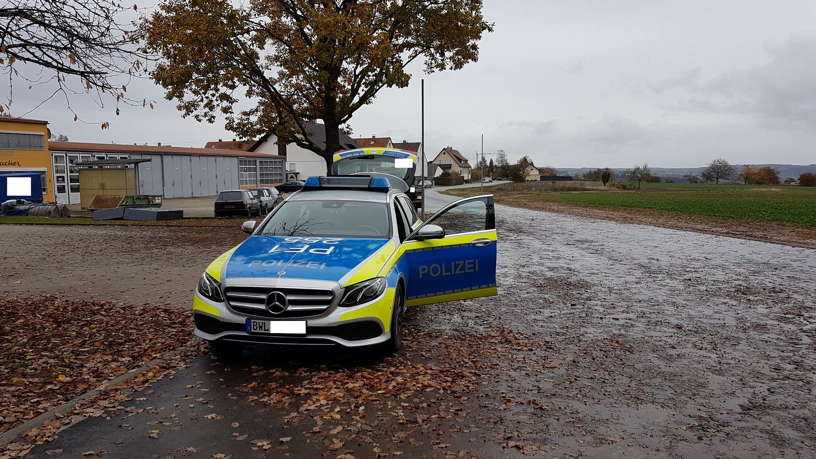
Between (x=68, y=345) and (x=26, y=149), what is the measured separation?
134 feet

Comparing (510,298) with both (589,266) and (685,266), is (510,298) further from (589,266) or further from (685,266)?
(685,266)

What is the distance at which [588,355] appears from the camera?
6383 millimetres

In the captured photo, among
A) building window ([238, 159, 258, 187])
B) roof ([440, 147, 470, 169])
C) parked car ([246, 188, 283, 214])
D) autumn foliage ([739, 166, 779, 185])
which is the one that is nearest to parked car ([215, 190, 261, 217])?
parked car ([246, 188, 283, 214])

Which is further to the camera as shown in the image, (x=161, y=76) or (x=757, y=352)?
(x=161, y=76)

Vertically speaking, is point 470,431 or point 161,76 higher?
point 161,76

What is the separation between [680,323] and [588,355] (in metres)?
2.22

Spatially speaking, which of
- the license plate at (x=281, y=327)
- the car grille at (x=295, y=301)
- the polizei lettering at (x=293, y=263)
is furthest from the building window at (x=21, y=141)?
the license plate at (x=281, y=327)

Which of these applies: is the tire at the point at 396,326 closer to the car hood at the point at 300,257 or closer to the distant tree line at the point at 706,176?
the car hood at the point at 300,257

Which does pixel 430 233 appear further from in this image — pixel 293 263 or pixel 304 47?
pixel 304 47

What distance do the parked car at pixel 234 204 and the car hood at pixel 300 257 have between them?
76.2 feet

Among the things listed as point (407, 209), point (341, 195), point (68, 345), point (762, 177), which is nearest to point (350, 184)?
point (341, 195)

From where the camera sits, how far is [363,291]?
557cm

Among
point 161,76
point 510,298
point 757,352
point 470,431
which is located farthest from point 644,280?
point 161,76

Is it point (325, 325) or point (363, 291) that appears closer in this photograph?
point (325, 325)
